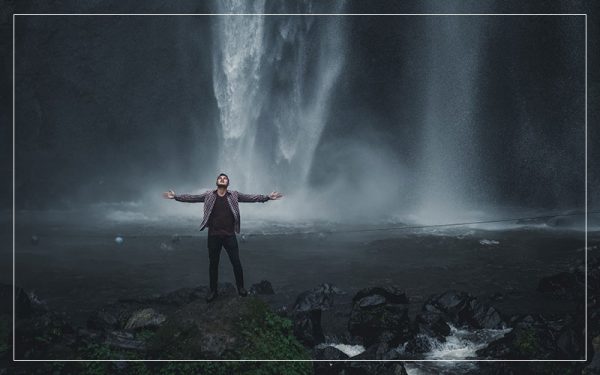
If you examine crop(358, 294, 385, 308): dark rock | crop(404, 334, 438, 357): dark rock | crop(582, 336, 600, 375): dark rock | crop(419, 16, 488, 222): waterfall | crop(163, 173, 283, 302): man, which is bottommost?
crop(404, 334, 438, 357): dark rock

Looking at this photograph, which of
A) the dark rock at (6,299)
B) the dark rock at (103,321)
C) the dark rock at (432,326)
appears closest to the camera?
the dark rock at (103,321)

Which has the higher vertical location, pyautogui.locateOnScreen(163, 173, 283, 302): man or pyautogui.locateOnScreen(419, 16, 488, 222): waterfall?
pyautogui.locateOnScreen(419, 16, 488, 222): waterfall

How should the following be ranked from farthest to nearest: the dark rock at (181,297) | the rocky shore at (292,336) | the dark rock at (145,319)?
1. the dark rock at (181,297)
2. the dark rock at (145,319)
3. the rocky shore at (292,336)

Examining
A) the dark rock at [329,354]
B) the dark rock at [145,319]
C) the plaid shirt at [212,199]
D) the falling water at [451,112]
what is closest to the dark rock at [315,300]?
the dark rock at [329,354]

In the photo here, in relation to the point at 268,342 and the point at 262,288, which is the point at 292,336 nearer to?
the point at 268,342

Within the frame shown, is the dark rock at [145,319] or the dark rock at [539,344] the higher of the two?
the dark rock at [145,319]

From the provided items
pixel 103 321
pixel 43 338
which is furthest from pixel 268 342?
pixel 103 321

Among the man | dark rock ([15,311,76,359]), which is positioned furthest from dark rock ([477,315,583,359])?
dark rock ([15,311,76,359])

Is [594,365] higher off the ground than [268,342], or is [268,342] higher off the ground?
[268,342]

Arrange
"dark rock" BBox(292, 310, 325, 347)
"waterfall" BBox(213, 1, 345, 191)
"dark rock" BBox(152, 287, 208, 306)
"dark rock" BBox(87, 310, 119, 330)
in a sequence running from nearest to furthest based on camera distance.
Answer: "dark rock" BBox(292, 310, 325, 347) < "dark rock" BBox(87, 310, 119, 330) < "dark rock" BBox(152, 287, 208, 306) < "waterfall" BBox(213, 1, 345, 191)

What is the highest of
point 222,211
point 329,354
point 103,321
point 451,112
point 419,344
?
point 451,112

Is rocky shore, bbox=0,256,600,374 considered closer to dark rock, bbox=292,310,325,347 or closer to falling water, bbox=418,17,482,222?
dark rock, bbox=292,310,325,347

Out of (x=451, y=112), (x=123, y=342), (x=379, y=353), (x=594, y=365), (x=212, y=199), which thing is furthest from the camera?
(x=451, y=112)

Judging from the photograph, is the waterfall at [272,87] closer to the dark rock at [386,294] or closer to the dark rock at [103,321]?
the dark rock at [386,294]
